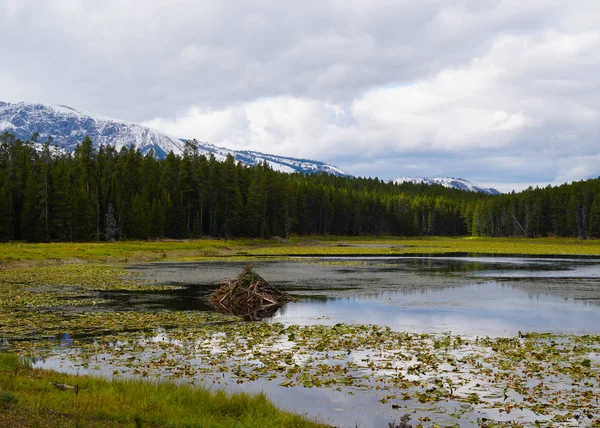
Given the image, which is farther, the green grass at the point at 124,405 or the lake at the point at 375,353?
the lake at the point at 375,353

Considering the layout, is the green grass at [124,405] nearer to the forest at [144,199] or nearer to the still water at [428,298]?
the still water at [428,298]

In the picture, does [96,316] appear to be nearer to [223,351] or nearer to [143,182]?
[223,351]

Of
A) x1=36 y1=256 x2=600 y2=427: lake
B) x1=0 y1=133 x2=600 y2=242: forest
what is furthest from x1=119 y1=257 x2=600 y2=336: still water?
x1=0 y1=133 x2=600 y2=242: forest

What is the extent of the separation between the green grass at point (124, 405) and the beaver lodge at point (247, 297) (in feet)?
53.6

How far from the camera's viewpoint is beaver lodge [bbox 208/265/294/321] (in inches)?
1202

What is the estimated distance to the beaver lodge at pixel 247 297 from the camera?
30.5 metres

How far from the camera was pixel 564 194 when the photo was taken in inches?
7042

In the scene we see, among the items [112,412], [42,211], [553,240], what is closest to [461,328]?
[112,412]

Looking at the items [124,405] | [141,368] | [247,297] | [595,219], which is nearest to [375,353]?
[141,368]

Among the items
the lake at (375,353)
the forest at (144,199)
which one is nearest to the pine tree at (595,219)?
the forest at (144,199)

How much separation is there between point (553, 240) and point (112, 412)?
169 metres

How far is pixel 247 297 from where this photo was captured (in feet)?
105

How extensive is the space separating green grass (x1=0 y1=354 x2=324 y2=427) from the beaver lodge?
16.3 metres

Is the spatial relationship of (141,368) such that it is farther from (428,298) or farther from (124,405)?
(428,298)
